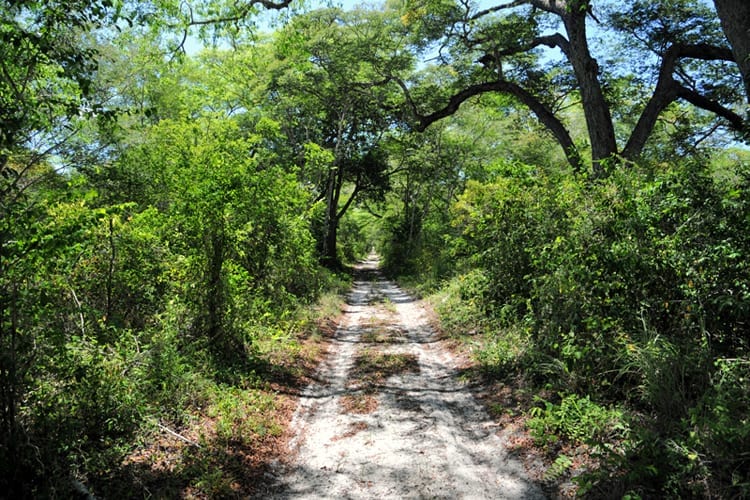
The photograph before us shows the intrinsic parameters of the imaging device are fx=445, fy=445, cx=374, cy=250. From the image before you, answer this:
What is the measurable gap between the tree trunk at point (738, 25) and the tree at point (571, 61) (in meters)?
2.72

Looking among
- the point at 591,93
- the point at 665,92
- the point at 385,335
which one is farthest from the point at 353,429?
the point at 665,92

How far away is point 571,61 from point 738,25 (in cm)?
435

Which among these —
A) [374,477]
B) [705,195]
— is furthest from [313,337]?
[705,195]

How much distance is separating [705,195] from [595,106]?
5898 millimetres

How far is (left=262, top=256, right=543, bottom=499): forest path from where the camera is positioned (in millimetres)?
4188

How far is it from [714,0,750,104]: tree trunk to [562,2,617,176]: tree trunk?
348cm

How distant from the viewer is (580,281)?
547 cm

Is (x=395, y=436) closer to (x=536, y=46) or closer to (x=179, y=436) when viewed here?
(x=179, y=436)

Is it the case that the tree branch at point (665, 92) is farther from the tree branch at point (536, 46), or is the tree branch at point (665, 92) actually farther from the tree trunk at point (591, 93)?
the tree branch at point (536, 46)

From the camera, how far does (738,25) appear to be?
18.9ft

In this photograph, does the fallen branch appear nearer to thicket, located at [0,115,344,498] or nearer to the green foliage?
thicket, located at [0,115,344,498]

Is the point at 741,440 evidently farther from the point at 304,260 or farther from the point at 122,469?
the point at 304,260

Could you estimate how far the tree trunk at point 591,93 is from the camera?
30.9 ft

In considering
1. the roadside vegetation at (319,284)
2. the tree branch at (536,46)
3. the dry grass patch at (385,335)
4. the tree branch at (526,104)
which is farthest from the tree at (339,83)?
the dry grass patch at (385,335)
